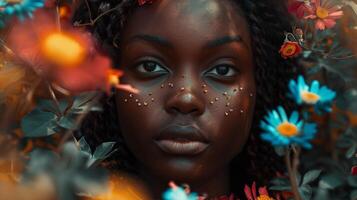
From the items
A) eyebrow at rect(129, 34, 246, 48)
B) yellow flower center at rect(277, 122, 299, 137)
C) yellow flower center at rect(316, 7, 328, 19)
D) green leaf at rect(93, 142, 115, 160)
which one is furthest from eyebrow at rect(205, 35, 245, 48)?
yellow flower center at rect(277, 122, 299, 137)

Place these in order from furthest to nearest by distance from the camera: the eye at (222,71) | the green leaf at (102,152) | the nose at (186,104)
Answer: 1. the eye at (222,71)
2. the nose at (186,104)
3. the green leaf at (102,152)

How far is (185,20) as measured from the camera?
166 cm

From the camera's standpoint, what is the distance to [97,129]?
192 cm

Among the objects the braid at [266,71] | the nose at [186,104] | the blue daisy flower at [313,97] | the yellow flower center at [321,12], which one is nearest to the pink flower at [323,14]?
the yellow flower center at [321,12]

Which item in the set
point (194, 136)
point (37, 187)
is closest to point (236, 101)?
point (194, 136)

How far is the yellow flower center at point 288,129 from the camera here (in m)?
1.20

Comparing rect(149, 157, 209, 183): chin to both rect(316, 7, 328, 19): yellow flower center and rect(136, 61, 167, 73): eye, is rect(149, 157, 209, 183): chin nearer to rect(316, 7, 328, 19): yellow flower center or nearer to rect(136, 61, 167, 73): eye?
rect(136, 61, 167, 73): eye

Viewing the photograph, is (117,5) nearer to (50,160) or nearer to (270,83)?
(270,83)

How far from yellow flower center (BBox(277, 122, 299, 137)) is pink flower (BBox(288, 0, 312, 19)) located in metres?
0.59

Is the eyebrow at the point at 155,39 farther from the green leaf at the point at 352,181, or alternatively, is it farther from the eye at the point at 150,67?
the green leaf at the point at 352,181

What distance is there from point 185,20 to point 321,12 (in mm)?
357

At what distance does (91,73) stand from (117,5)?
24.5 inches

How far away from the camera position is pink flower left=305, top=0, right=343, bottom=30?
5.71ft

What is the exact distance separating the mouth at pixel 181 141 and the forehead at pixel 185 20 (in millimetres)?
209
